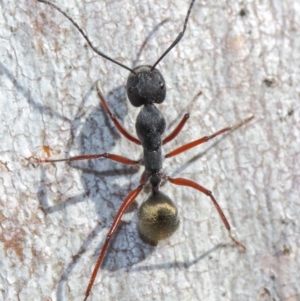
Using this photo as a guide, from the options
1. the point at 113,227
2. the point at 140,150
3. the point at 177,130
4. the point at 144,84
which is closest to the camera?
the point at 113,227

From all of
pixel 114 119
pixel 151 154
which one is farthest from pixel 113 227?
pixel 114 119

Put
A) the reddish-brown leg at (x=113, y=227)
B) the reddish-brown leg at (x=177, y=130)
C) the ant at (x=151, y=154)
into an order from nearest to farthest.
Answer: the reddish-brown leg at (x=113, y=227), the ant at (x=151, y=154), the reddish-brown leg at (x=177, y=130)

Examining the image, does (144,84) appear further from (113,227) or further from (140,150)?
(113,227)

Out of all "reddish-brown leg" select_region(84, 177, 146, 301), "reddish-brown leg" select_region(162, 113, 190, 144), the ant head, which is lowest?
"reddish-brown leg" select_region(84, 177, 146, 301)

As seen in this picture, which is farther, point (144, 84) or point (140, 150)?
point (140, 150)

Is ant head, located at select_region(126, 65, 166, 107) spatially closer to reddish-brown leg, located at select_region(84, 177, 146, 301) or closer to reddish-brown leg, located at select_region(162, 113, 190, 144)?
reddish-brown leg, located at select_region(162, 113, 190, 144)

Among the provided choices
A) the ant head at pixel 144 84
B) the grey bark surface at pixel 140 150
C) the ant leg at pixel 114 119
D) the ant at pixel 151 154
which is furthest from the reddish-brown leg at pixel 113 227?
the ant head at pixel 144 84

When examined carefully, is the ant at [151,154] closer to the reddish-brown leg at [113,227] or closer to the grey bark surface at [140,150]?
the reddish-brown leg at [113,227]

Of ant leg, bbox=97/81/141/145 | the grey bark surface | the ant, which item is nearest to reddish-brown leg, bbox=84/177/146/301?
the ant

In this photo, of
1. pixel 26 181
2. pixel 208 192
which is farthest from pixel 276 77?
pixel 26 181
